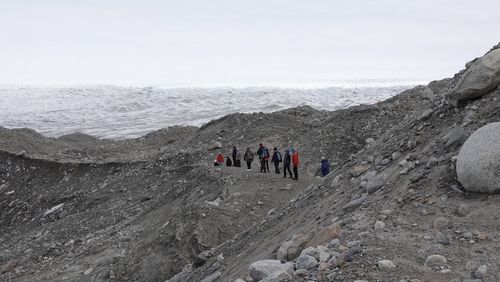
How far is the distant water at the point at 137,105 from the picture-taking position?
9038 cm

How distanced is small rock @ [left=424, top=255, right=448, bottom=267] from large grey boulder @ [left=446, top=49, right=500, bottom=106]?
400cm

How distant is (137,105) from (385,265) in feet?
378

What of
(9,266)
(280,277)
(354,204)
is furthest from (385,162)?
(9,266)

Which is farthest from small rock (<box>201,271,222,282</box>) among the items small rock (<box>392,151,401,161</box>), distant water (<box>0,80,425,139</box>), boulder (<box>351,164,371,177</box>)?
distant water (<box>0,80,425,139</box>)

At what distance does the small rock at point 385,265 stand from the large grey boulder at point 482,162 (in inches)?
71.7

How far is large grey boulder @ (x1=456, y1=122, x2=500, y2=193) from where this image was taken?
6.49 meters

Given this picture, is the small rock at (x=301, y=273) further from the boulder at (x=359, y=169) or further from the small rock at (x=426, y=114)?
the small rock at (x=426, y=114)

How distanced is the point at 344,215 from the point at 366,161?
2598 mm

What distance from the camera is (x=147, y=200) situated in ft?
70.8

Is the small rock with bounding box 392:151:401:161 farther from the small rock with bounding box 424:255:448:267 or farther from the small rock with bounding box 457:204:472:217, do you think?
the small rock with bounding box 424:255:448:267

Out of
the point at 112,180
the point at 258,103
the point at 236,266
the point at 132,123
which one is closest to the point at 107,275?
the point at 236,266

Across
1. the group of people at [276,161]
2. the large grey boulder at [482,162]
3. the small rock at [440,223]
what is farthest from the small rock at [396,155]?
the group of people at [276,161]

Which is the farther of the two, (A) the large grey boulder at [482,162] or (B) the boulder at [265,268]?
(A) the large grey boulder at [482,162]

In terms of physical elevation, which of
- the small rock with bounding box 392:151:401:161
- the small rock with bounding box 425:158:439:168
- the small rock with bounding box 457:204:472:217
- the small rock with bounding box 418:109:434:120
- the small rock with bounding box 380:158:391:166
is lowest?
the small rock with bounding box 457:204:472:217
